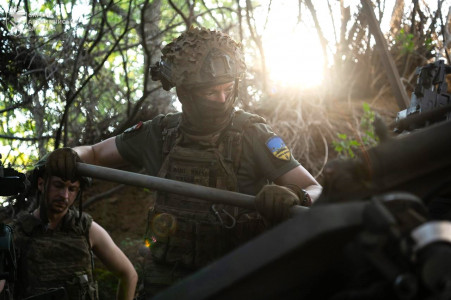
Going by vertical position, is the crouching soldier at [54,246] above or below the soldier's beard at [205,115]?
below

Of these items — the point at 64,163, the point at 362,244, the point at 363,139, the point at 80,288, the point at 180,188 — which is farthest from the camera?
the point at 363,139

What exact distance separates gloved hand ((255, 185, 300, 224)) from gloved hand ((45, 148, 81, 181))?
4.04 ft

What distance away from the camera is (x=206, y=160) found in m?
3.02

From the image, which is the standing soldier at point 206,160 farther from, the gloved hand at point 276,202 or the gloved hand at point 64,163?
the gloved hand at point 276,202

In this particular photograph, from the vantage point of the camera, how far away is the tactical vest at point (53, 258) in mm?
3938

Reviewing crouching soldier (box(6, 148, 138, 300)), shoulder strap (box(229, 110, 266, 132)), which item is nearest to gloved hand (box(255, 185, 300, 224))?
shoulder strap (box(229, 110, 266, 132))

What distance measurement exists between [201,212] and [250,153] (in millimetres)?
502

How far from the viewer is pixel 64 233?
13.6 ft

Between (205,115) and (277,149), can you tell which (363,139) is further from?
(205,115)

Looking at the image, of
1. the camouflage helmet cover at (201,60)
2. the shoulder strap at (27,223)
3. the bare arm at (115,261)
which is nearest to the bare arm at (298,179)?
the camouflage helmet cover at (201,60)

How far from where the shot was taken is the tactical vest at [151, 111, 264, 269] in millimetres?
2914

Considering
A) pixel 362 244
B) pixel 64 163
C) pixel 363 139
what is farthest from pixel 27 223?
pixel 363 139

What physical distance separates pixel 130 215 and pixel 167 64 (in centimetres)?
368

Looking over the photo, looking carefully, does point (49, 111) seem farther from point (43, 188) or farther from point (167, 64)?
point (167, 64)
